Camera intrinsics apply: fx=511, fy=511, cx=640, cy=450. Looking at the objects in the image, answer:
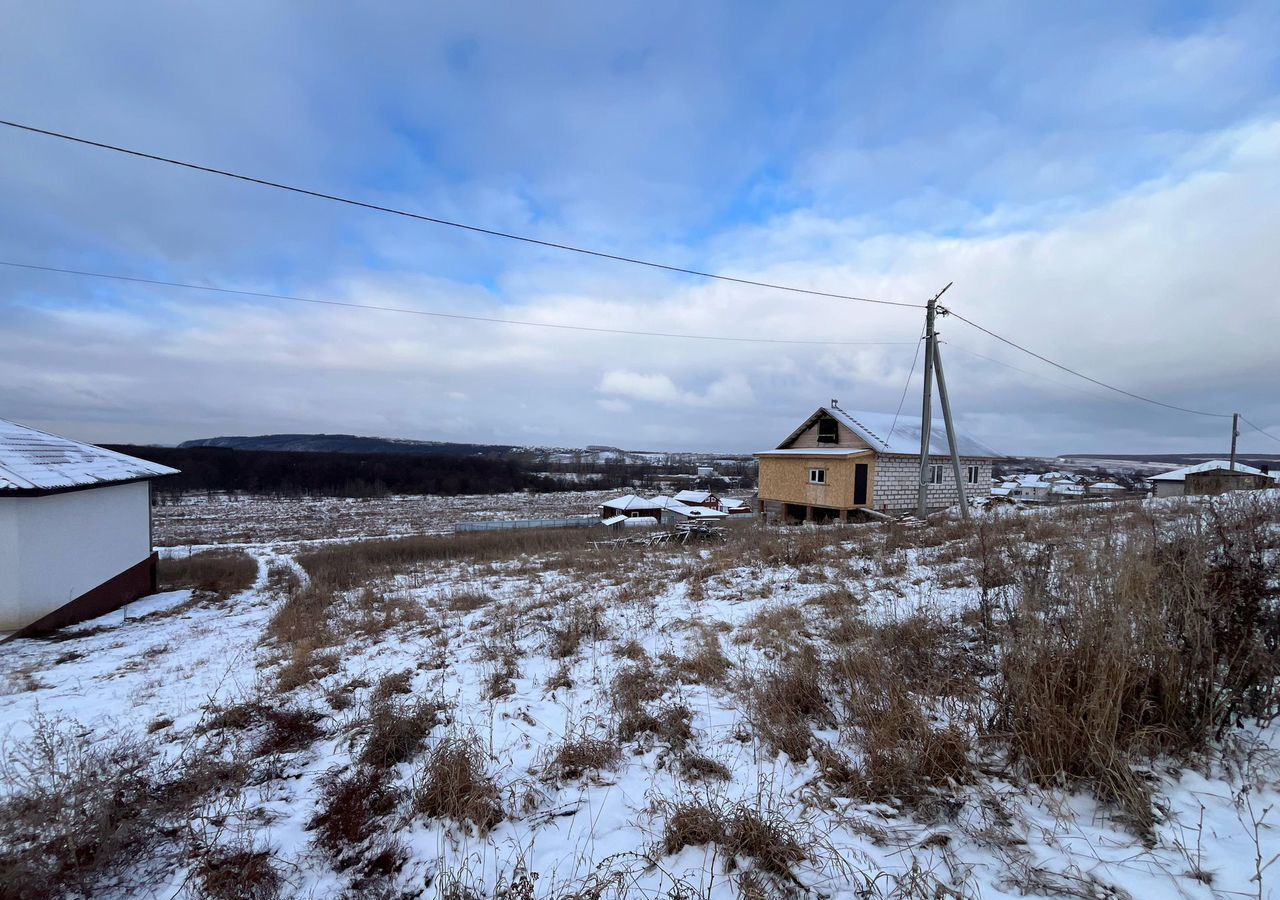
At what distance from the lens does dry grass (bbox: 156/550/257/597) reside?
1483 cm

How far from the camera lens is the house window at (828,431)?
22297 mm

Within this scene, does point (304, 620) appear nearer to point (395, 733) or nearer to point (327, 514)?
point (395, 733)

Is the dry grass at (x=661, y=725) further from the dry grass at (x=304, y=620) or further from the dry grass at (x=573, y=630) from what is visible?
the dry grass at (x=304, y=620)

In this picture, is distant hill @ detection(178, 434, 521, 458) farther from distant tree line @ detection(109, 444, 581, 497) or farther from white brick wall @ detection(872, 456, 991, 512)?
white brick wall @ detection(872, 456, 991, 512)

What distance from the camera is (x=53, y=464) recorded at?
9.73m

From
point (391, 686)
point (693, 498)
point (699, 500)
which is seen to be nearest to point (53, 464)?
point (391, 686)

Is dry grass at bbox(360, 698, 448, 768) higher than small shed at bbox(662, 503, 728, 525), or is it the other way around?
dry grass at bbox(360, 698, 448, 768)

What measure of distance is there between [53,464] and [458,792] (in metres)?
12.3

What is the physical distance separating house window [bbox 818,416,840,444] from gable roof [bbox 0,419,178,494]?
891 inches

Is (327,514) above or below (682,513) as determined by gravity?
below

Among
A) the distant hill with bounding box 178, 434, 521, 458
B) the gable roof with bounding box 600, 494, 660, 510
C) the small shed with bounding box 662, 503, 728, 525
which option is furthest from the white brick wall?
the distant hill with bounding box 178, 434, 521, 458

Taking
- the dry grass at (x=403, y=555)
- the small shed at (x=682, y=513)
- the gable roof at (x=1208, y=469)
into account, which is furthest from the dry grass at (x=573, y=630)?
the gable roof at (x=1208, y=469)

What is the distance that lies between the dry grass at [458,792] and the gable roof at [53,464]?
1000 cm

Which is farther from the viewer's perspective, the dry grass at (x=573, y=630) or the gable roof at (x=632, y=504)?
the gable roof at (x=632, y=504)
